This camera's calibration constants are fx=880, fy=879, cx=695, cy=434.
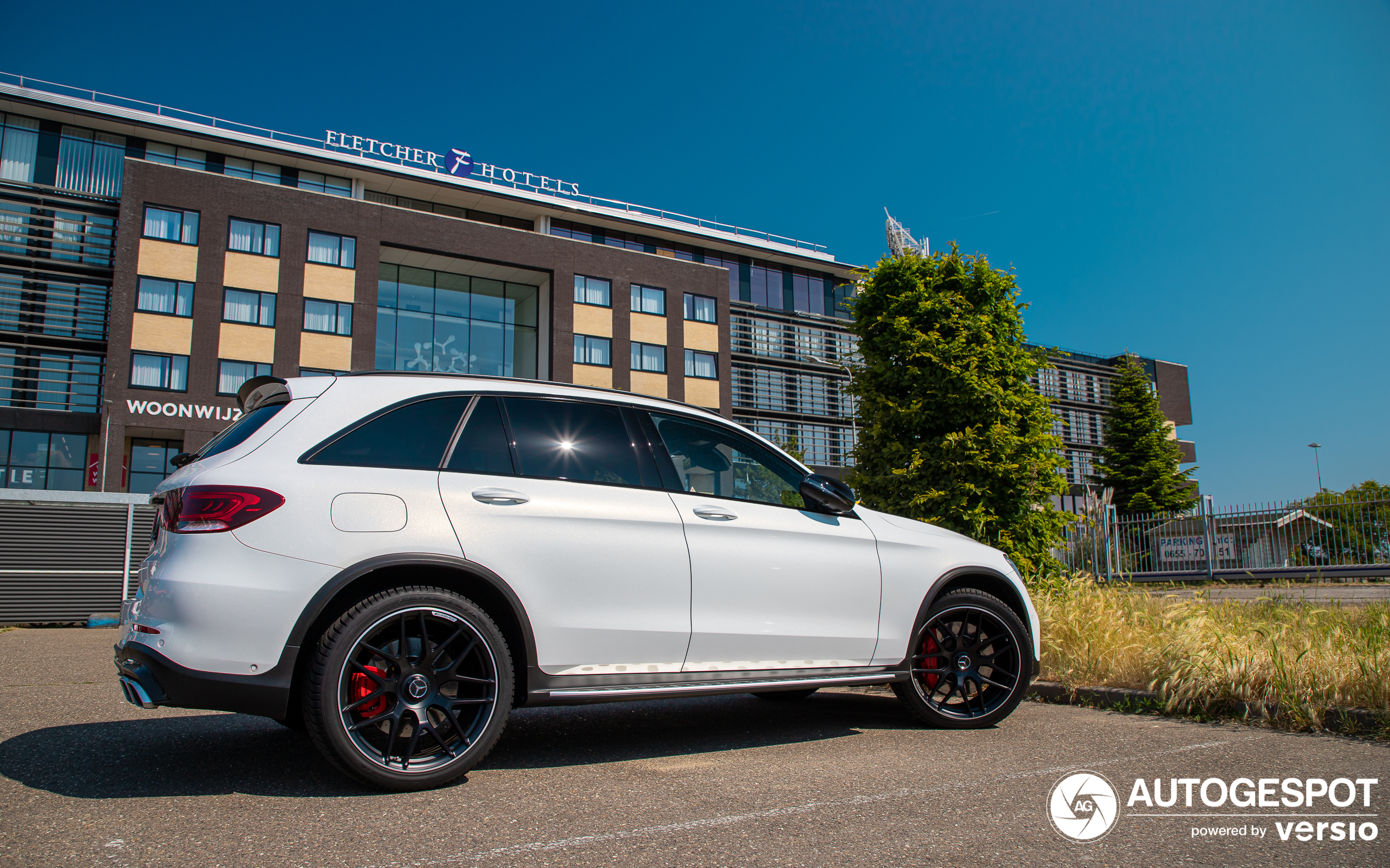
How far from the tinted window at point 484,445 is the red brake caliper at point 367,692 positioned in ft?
3.00

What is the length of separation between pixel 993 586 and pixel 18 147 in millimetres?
40773

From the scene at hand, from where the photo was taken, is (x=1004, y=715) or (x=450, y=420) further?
(x=1004, y=715)

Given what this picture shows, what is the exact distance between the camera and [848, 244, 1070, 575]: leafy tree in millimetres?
11695

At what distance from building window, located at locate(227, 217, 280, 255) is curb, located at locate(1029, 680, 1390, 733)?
109ft

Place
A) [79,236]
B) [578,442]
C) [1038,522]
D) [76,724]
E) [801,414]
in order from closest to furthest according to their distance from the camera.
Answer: [578,442]
[76,724]
[1038,522]
[79,236]
[801,414]

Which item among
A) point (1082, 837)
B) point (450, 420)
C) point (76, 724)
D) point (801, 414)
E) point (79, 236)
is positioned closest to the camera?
point (1082, 837)

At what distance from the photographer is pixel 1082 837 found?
299cm

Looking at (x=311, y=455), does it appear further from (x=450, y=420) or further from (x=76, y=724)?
(x=76, y=724)

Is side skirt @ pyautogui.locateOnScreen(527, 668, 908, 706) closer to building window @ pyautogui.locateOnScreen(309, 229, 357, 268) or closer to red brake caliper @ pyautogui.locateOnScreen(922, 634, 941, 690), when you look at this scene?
red brake caliper @ pyautogui.locateOnScreen(922, 634, 941, 690)

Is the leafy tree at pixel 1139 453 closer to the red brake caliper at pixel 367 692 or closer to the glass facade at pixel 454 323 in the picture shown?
the glass facade at pixel 454 323

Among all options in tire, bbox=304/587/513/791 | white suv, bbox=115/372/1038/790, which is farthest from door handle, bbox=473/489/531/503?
tire, bbox=304/587/513/791

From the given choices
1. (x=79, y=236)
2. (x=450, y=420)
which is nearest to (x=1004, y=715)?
(x=450, y=420)

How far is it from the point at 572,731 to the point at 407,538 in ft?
6.39

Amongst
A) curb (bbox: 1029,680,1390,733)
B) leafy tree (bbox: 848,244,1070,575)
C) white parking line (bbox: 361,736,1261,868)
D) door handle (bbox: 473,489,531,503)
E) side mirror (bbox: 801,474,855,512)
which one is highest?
leafy tree (bbox: 848,244,1070,575)
